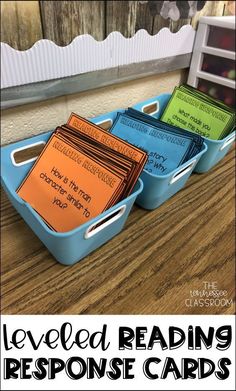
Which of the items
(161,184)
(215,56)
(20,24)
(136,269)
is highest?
(20,24)

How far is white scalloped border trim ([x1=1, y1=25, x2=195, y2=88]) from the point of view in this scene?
2.16 ft

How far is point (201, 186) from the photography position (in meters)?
0.77

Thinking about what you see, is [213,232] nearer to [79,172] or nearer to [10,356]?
[79,172]

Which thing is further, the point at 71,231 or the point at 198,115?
the point at 198,115

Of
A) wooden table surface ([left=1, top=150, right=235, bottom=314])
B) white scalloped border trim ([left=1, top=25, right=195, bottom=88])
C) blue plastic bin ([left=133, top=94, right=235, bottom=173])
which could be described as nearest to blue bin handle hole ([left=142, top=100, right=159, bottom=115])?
blue plastic bin ([left=133, top=94, right=235, bottom=173])

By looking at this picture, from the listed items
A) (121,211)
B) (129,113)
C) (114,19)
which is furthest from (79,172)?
(114,19)

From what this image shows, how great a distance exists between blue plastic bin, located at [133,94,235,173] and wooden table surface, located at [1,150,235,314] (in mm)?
136

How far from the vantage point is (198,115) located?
770mm

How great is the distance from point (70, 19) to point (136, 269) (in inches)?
22.7

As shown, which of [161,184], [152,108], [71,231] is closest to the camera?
[71,231]

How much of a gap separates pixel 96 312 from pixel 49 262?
128mm

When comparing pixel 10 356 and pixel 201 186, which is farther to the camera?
pixel 201 186

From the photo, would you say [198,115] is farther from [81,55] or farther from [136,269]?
[136,269]

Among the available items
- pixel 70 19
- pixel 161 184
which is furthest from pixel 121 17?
pixel 161 184
